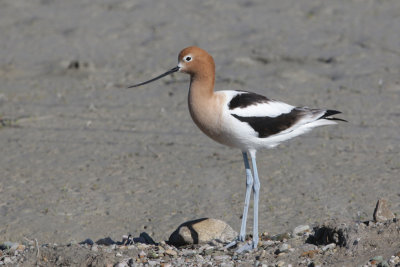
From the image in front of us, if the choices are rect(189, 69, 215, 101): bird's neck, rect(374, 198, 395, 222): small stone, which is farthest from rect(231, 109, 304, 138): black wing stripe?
rect(374, 198, 395, 222): small stone

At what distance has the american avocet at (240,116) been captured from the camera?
4.70m

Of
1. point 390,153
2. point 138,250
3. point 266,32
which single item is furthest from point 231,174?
point 266,32

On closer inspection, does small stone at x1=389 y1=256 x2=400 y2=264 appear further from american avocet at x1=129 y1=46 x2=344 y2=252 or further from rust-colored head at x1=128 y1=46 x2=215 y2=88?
rust-colored head at x1=128 y1=46 x2=215 y2=88

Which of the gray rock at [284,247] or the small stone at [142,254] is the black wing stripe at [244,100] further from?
the small stone at [142,254]

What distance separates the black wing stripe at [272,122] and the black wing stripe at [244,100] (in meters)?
0.10

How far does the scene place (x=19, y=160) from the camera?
707 cm

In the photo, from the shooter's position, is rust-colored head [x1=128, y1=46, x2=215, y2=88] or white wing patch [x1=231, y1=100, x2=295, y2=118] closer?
white wing patch [x1=231, y1=100, x2=295, y2=118]

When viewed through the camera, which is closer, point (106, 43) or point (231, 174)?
point (231, 174)

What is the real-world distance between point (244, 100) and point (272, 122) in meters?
0.26

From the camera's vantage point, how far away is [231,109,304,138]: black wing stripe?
15.6 ft

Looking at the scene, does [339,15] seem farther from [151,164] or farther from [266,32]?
[151,164]

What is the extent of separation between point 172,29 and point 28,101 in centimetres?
285

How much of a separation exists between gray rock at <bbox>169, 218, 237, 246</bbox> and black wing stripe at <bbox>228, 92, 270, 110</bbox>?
3.06 feet

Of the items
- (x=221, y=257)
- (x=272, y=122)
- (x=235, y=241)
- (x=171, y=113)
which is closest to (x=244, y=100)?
(x=272, y=122)
